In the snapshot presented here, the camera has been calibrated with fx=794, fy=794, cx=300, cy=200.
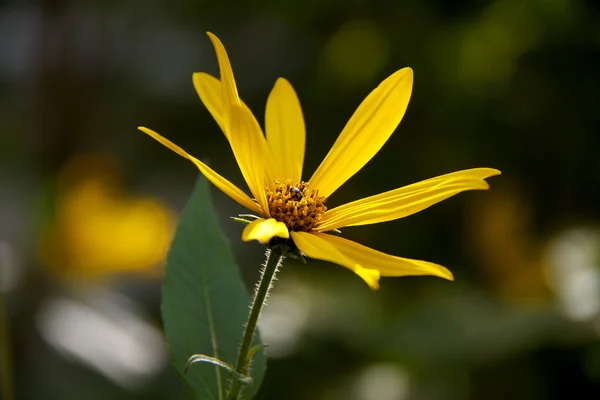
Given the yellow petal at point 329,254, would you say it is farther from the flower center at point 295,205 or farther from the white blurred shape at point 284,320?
the white blurred shape at point 284,320

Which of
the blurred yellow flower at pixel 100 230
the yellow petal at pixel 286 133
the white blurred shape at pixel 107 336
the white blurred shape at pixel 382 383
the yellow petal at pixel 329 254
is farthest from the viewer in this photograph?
the blurred yellow flower at pixel 100 230

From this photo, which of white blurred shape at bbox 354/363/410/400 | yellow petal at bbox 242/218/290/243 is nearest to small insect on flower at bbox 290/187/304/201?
yellow petal at bbox 242/218/290/243

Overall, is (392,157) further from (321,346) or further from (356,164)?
(356,164)

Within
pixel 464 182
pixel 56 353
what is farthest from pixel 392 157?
pixel 464 182

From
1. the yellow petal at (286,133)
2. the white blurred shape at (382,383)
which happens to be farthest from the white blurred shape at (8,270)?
the yellow petal at (286,133)

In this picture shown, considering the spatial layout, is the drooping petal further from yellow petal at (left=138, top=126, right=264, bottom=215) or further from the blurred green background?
the blurred green background

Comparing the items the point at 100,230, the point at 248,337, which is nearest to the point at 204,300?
the point at 248,337
